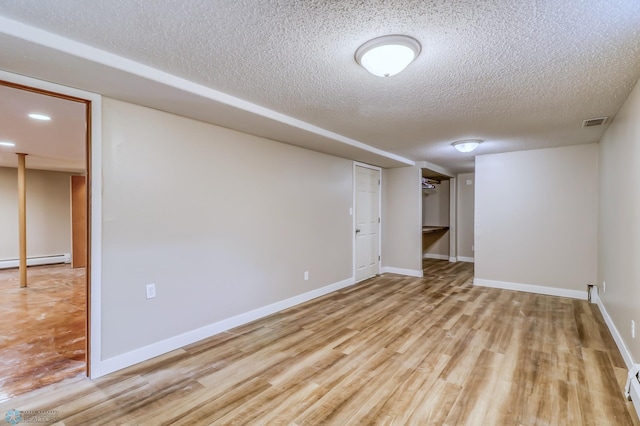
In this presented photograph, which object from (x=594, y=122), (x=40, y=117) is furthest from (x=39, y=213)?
(x=594, y=122)

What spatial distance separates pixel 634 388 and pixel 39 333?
5.07m

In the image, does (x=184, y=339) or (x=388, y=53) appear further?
(x=184, y=339)

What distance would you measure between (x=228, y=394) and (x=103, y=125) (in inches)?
87.0

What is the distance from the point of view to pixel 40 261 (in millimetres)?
6883

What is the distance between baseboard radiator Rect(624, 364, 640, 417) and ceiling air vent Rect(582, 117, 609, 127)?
2.39 meters

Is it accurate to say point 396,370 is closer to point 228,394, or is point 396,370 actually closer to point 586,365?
point 228,394

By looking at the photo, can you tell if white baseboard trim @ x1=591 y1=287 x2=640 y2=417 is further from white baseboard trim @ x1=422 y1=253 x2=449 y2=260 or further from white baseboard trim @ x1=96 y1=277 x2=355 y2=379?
white baseboard trim @ x1=422 y1=253 x2=449 y2=260

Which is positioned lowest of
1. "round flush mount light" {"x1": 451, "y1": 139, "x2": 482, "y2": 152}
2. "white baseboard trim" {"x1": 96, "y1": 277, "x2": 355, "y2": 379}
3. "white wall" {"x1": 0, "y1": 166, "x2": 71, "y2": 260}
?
"white baseboard trim" {"x1": 96, "y1": 277, "x2": 355, "y2": 379}

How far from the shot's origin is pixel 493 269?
16.3 ft

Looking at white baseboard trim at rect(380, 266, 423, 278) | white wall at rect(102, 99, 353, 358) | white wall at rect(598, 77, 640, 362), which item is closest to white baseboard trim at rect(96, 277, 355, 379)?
white wall at rect(102, 99, 353, 358)

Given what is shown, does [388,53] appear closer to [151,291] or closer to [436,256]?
[151,291]

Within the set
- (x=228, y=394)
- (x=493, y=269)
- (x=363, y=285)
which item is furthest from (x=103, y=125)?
(x=493, y=269)

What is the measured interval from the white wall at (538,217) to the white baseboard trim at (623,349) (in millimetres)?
369

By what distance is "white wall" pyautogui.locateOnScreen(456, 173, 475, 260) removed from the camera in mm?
7289
